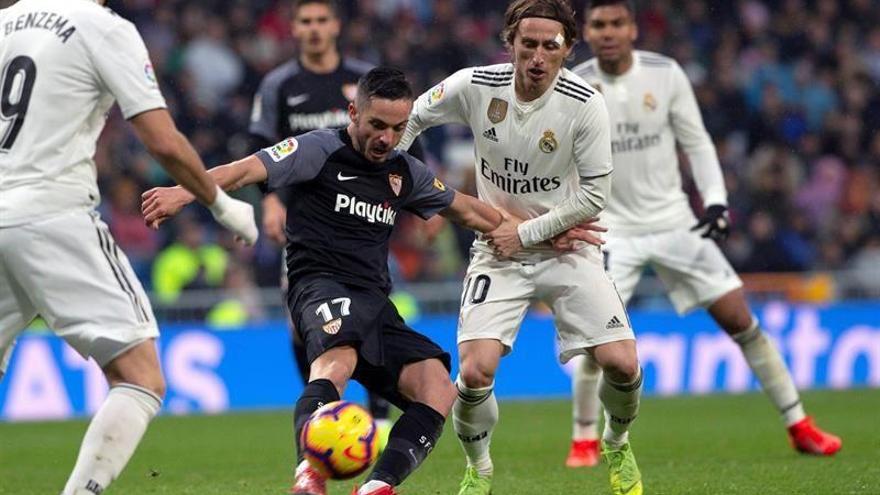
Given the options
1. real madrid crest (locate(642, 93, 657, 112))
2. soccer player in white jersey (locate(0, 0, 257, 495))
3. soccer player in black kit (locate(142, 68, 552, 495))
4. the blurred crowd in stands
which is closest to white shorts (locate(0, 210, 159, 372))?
soccer player in white jersey (locate(0, 0, 257, 495))

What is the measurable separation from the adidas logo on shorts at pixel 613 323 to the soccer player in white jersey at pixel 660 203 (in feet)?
6.21

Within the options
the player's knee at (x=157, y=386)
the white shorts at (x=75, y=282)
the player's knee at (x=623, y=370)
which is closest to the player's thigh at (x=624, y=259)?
the player's knee at (x=623, y=370)

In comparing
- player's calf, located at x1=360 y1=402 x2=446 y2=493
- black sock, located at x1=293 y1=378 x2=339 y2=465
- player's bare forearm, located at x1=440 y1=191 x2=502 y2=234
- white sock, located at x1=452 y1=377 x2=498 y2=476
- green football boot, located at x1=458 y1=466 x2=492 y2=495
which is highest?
player's bare forearm, located at x1=440 y1=191 x2=502 y2=234

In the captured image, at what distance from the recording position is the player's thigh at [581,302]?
6.95 m

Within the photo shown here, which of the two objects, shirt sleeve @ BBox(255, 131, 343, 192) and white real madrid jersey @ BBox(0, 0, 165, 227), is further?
shirt sleeve @ BBox(255, 131, 343, 192)

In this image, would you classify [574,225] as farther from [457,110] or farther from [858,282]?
[858,282]

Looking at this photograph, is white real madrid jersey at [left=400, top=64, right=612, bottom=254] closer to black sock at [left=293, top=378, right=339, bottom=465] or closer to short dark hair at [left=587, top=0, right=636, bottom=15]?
black sock at [left=293, top=378, right=339, bottom=465]

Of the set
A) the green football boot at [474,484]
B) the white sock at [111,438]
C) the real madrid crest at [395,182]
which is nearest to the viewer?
the white sock at [111,438]

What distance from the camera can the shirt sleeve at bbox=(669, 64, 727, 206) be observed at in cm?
892

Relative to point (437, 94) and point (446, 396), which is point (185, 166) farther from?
point (437, 94)

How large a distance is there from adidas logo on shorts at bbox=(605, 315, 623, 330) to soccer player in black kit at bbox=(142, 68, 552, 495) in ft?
2.89

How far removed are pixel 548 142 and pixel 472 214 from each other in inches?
20.1

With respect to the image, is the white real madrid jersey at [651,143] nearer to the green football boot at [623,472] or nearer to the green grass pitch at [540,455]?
the green grass pitch at [540,455]

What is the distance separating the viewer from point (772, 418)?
471 inches
